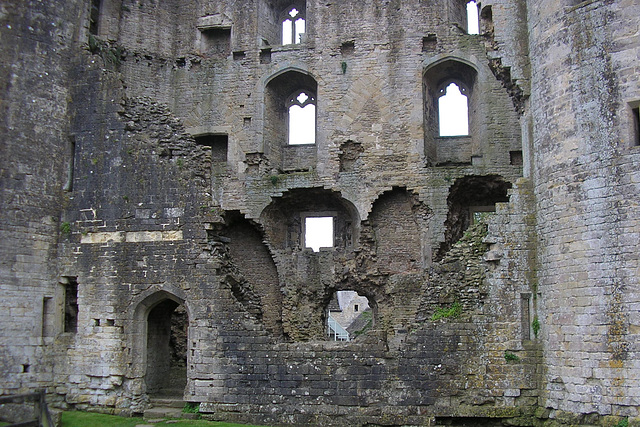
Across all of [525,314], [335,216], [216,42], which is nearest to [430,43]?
[335,216]

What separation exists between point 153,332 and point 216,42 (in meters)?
10.7

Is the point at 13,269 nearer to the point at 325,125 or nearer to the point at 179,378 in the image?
the point at 179,378

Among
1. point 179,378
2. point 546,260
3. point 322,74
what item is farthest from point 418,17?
point 179,378

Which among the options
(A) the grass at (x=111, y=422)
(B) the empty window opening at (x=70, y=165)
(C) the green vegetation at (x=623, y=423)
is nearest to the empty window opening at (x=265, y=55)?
(B) the empty window opening at (x=70, y=165)

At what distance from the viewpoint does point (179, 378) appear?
17.8 m

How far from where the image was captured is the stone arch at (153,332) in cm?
1505

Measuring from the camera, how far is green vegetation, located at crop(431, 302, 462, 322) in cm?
1396

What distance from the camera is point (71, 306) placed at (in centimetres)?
1593

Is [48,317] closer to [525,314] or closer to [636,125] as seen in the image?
[525,314]

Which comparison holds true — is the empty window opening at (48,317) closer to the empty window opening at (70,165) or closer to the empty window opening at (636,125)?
the empty window opening at (70,165)

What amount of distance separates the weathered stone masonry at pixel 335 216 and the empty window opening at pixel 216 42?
28.8 inches

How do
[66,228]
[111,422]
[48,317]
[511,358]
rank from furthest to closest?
[66,228], [48,317], [111,422], [511,358]

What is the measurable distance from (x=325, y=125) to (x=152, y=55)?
19.6 feet

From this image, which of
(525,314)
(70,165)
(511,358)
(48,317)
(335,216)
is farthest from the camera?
(335,216)
